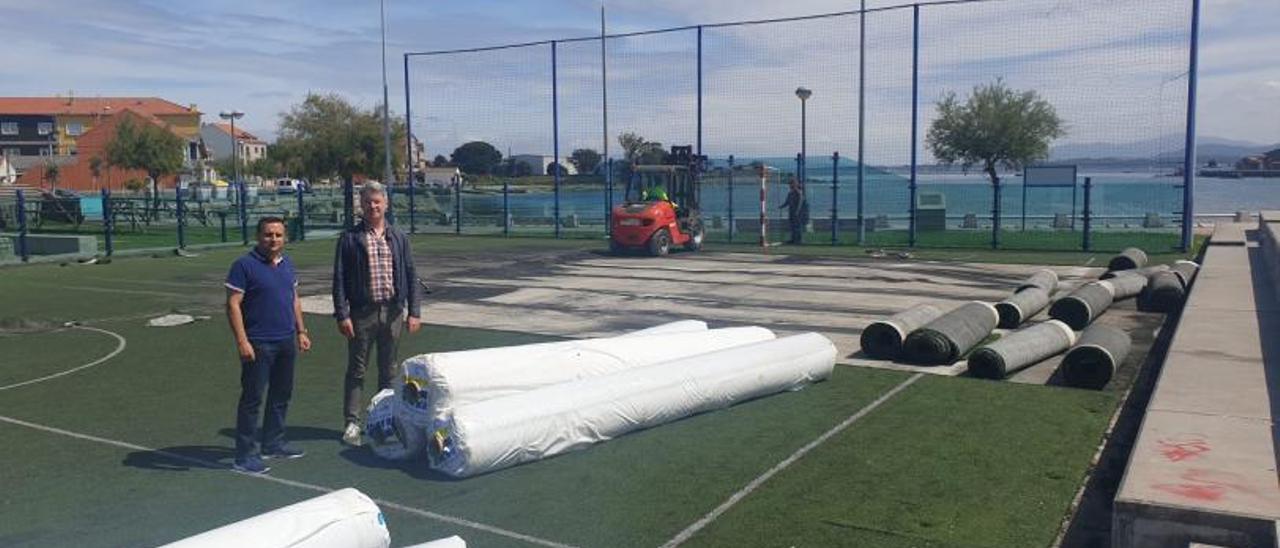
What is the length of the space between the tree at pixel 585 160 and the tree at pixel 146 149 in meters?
17.6

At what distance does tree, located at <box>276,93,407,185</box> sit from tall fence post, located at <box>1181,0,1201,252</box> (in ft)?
114

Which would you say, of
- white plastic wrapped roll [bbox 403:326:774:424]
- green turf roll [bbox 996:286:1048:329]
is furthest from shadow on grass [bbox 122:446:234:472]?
green turf roll [bbox 996:286:1048:329]

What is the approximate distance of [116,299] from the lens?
16.0 metres

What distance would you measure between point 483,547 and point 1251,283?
40.5ft

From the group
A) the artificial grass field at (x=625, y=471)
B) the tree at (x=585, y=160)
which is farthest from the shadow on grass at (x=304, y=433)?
the tree at (x=585, y=160)

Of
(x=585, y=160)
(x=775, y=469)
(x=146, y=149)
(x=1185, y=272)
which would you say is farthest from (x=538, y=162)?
(x=775, y=469)

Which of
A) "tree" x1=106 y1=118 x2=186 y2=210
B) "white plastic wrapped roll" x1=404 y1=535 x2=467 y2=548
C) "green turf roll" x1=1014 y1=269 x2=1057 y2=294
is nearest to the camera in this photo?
"white plastic wrapped roll" x1=404 y1=535 x2=467 y2=548

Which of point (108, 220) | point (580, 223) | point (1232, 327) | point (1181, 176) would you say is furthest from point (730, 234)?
point (1232, 327)

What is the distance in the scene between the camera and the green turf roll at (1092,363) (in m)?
9.11

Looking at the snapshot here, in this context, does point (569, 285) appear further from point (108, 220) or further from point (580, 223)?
point (580, 223)

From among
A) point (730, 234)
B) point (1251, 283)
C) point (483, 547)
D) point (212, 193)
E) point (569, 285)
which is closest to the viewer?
point (483, 547)

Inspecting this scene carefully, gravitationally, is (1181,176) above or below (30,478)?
above

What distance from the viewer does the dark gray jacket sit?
297 inches

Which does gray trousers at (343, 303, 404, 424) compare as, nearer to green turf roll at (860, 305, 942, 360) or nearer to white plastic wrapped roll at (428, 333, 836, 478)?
white plastic wrapped roll at (428, 333, 836, 478)
